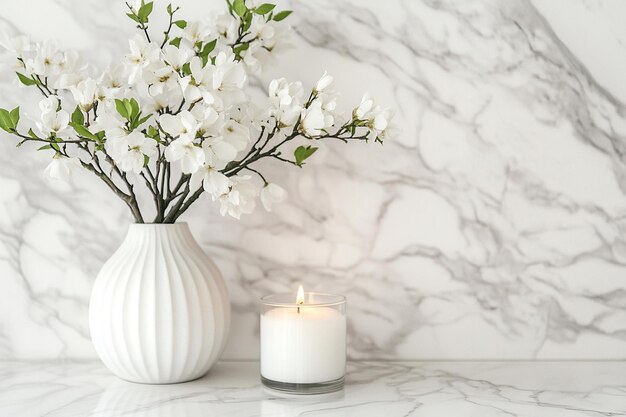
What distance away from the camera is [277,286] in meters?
0.96

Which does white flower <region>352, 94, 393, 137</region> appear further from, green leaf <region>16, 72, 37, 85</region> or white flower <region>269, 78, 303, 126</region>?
green leaf <region>16, 72, 37, 85</region>

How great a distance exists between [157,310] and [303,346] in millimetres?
175

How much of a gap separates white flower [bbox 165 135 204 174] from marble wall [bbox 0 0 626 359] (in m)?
0.22

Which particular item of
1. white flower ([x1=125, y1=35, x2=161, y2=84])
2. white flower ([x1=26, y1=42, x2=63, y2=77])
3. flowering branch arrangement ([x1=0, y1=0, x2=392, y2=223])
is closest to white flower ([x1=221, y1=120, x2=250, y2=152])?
flowering branch arrangement ([x1=0, y1=0, x2=392, y2=223])

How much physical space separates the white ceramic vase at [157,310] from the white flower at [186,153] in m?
0.13

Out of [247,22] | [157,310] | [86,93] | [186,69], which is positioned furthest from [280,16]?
[157,310]

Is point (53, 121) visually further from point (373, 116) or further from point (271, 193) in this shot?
point (373, 116)

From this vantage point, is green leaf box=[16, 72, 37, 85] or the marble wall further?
the marble wall

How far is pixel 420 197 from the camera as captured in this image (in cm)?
96

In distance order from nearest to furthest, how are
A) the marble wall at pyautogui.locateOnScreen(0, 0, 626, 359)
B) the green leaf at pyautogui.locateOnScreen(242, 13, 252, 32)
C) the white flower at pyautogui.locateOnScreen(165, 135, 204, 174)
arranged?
the white flower at pyautogui.locateOnScreen(165, 135, 204, 174)
the green leaf at pyautogui.locateOnScreen(242, 13, 252, 32)
the marble wall at pyautogui.locateOnScreen(0, 0, 626, 359)

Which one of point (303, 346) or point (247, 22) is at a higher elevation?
point (247, 22)

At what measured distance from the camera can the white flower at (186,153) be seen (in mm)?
730

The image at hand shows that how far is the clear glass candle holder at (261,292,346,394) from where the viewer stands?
797mm

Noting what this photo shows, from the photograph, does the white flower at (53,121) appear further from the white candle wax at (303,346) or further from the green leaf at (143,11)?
the white candle wax at (303,346)
